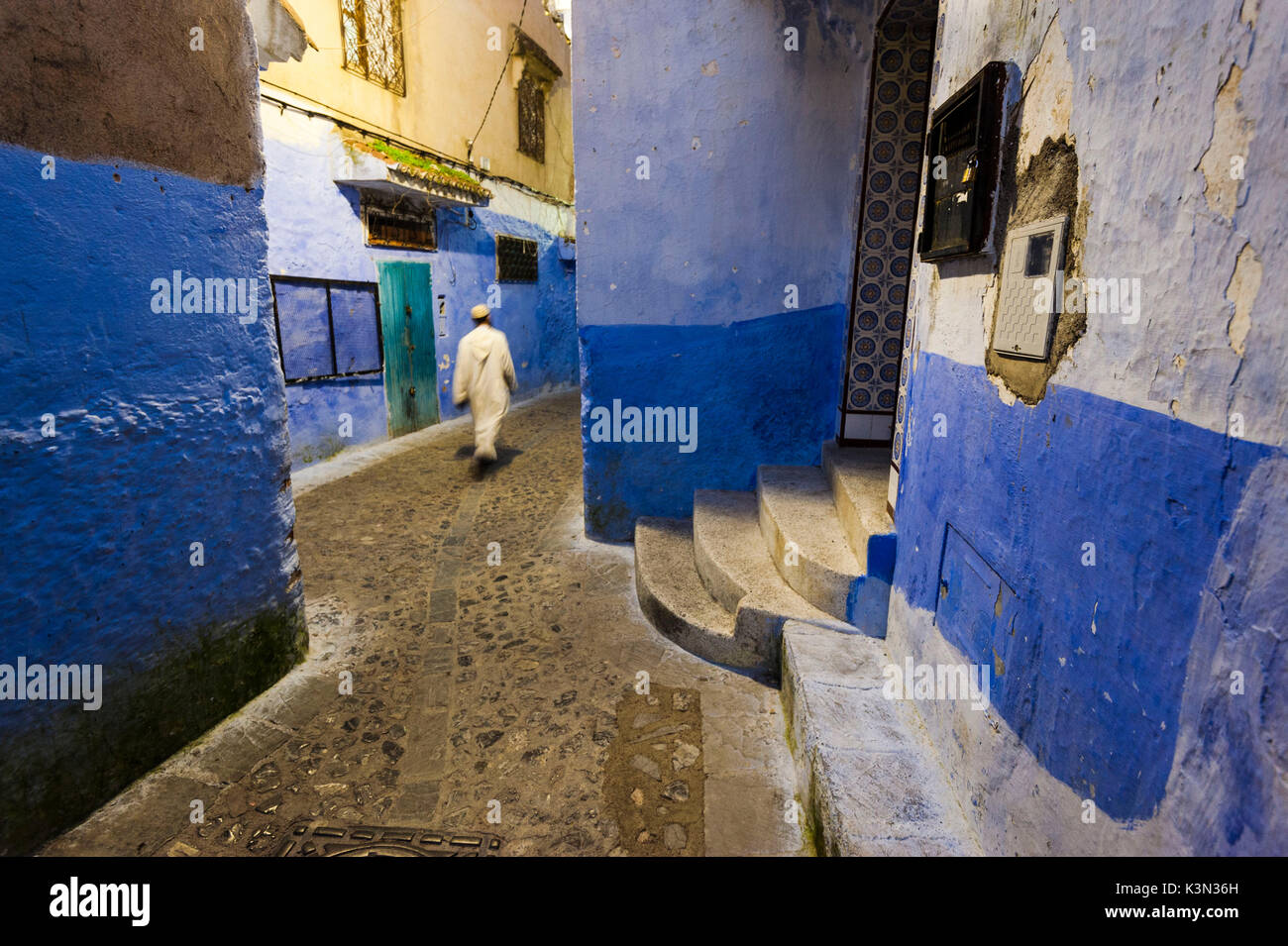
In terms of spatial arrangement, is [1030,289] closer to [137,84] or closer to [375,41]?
[137,84]

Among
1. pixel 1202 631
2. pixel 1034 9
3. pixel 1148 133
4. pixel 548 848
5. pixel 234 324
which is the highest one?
pixel 1034 9

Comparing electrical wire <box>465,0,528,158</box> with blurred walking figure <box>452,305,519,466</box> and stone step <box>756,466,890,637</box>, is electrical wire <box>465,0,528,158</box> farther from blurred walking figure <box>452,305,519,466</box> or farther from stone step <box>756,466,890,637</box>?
stone step <box>756,466,890,637</box>

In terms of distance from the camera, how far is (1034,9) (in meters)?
1.99

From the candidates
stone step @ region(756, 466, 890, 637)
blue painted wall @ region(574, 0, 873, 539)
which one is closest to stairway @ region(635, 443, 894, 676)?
stone step @ region(756, 466, 890, 637)

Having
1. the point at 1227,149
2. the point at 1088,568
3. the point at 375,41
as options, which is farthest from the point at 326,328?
the point at 1227,149

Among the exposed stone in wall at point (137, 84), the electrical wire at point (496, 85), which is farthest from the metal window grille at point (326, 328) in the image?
the exposed stone in wall at point (137, 84)

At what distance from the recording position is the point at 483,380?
771 cm

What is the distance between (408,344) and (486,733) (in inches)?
310

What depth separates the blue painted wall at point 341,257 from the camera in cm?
748

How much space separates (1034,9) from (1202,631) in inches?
74.4

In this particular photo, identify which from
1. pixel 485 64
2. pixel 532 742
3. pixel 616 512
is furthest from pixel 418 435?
pixel 532 742

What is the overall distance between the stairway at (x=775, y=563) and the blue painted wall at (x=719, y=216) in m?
0.56
